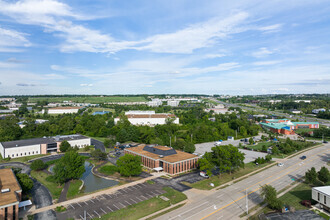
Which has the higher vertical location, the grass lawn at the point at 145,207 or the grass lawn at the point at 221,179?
the grass lawn at the point at 145,207

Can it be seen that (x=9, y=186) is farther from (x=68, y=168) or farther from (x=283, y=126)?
(x=283, y=126)

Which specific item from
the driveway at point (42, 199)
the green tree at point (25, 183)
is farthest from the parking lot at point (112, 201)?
the green tree at point (25, 183)

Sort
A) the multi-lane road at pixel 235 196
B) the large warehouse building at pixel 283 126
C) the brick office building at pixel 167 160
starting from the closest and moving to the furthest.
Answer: the multi-lane road at pixel 235 196, the brick office building at pixel 167 160, the large warehouse building at pixel 283 126

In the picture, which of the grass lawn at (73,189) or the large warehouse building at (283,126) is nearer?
the grass lawn at (73,189)

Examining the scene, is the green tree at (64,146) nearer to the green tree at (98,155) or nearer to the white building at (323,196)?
the green tree at (98,155)

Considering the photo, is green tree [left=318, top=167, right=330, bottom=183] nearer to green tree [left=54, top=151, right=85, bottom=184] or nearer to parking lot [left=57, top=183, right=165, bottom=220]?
parking lot [left=57, top=183, right=165, bottom=220]

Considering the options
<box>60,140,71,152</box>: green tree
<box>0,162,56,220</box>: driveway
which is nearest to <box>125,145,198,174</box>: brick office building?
<box>0,162,56,220</box>: driveway
